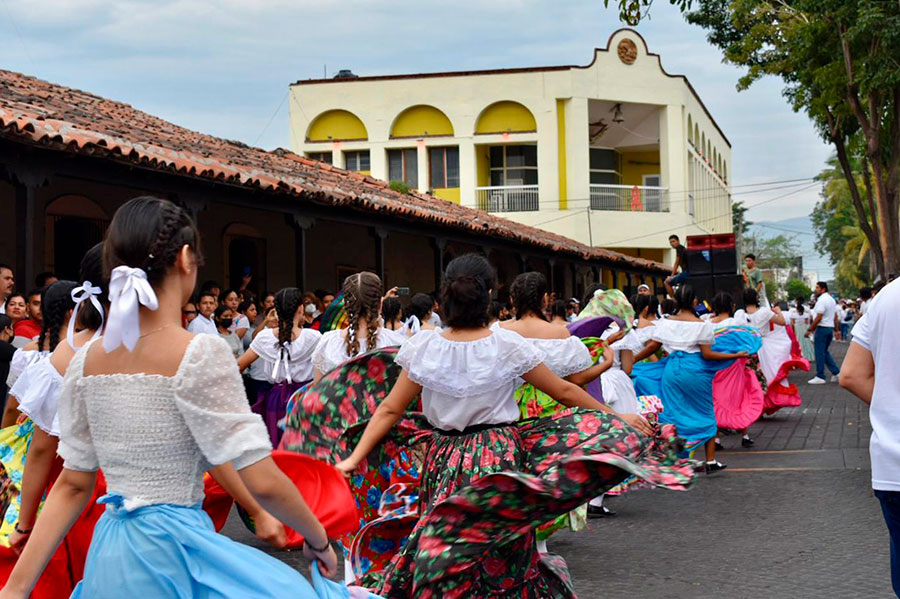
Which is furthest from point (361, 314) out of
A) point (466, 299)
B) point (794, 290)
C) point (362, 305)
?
point (794, 290)

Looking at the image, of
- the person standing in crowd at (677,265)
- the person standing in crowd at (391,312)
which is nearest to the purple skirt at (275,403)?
the person standing in crowd at (391,312)

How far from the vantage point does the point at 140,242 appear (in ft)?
9.43

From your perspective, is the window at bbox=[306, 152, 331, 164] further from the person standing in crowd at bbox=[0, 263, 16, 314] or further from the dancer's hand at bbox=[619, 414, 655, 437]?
the dancer's hand at bbox=[619, 414, 655, 437]

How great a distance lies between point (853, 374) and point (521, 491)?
124 cm

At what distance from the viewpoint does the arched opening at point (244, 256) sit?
59.1ft

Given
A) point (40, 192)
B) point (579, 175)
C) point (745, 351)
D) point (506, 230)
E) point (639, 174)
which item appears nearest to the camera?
point (745, 351)

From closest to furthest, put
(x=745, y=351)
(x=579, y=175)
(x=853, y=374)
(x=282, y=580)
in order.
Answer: (x=282, y=580) → (x=853, y=374) → (x=745, y=351) → (x=579, y=175)

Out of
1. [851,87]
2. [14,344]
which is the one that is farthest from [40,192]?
[851,87]

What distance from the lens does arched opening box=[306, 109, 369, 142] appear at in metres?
41.8

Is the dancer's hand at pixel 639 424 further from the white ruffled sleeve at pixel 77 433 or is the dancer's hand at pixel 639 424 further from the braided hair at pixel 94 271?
the white ruffled sleeve at pixel 77 433

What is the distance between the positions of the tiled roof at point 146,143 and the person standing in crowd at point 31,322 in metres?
1.48


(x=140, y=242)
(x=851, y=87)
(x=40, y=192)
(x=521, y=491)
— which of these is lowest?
(x=521, y=491)

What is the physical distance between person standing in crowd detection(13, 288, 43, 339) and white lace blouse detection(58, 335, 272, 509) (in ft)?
20.1

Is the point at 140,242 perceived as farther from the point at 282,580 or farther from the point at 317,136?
the point at 317,136
